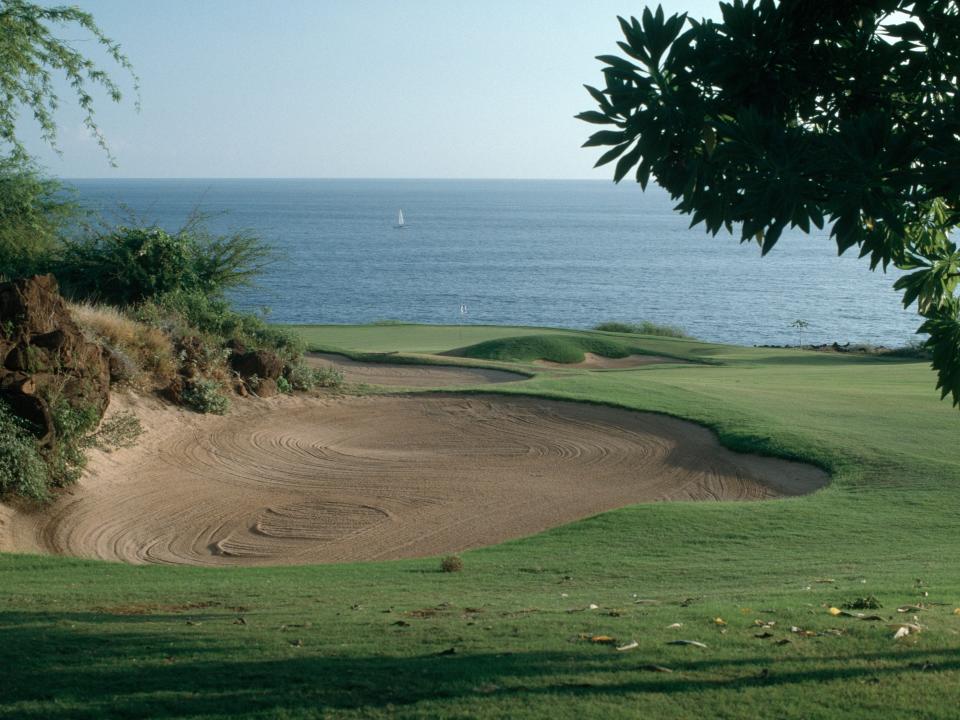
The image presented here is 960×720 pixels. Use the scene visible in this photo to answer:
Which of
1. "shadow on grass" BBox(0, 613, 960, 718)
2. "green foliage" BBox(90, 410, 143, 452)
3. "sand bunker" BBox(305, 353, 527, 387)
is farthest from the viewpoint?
"sand bunker" BBox(305, 353, 527, 387)

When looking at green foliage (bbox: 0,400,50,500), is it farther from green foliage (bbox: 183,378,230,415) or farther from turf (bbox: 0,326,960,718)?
green foliage (bbox: 183,378,230,415)

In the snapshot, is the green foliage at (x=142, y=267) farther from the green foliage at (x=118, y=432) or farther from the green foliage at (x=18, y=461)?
the green foliage at (x=18, y=461)

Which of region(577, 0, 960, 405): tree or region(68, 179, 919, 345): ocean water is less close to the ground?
region(577, 0, 960, 405): tree

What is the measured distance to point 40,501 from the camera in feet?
40.6

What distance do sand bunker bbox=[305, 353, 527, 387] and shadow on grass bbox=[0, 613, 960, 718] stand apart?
1559cm

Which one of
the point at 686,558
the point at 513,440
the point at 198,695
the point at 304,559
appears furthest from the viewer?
the point at 513,440

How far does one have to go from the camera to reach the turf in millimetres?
4906

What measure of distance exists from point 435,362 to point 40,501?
12795 mm

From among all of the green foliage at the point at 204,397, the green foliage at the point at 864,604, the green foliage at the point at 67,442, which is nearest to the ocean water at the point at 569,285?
the green foliage at the point at 204,397

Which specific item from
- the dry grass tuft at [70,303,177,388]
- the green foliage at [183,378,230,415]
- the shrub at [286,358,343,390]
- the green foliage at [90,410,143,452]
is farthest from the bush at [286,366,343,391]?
the green foliage at [90,410,143,452]

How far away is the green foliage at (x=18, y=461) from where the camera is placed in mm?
11898

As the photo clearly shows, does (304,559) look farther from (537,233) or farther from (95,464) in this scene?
(537,233)

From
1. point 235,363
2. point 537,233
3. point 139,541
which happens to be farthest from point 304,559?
point 537,233

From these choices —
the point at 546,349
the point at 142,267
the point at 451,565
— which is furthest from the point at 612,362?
the point at 451,565
